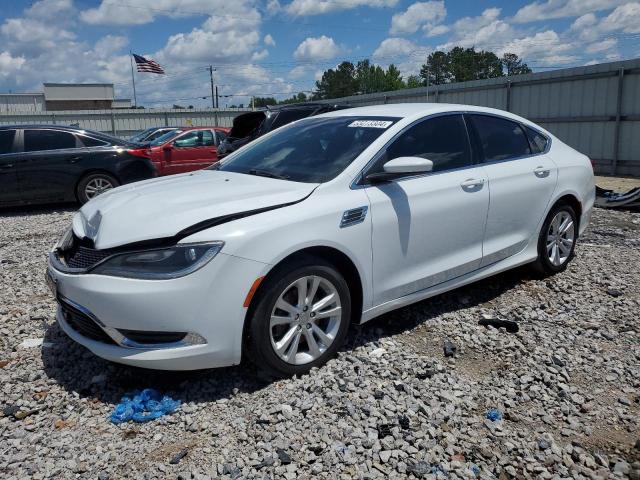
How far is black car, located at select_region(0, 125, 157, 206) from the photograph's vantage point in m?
9.26

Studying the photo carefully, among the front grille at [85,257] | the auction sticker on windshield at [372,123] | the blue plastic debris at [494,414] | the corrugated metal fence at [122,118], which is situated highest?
the corrugated metal fence at [122,118]

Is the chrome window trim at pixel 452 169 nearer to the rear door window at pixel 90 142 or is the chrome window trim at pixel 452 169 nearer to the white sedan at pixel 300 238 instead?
the white sedan at pixel 300 238

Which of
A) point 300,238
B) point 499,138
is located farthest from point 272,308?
point 499,138

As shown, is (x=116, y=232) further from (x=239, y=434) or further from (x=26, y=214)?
(x=26, y=214)

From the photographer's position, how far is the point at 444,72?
84.7 m

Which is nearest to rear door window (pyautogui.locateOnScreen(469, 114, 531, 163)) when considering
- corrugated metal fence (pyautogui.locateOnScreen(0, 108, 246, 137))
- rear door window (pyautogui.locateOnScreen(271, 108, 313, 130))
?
rear door window (pyautogui.locateOnScreen(271, 108, 313, 130))

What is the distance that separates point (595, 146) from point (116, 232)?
13.9 metres

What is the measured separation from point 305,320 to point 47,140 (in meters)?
7.97

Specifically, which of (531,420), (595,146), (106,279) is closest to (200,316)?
(106,279)

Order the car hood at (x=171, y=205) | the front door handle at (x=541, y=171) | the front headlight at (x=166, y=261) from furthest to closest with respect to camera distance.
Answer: the front door handle at (x=541, y=171)
the car hood at (x=171, y=205)
the front headlight at (x=166, y=261)

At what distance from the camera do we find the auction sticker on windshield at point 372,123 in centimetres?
402

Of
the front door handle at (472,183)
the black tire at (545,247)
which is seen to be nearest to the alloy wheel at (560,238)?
the black tire at (545,247)

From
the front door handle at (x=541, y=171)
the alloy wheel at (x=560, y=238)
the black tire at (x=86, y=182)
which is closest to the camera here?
the front door handle at (x=541, y=171)

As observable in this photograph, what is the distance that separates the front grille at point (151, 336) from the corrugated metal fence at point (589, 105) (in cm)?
1327
